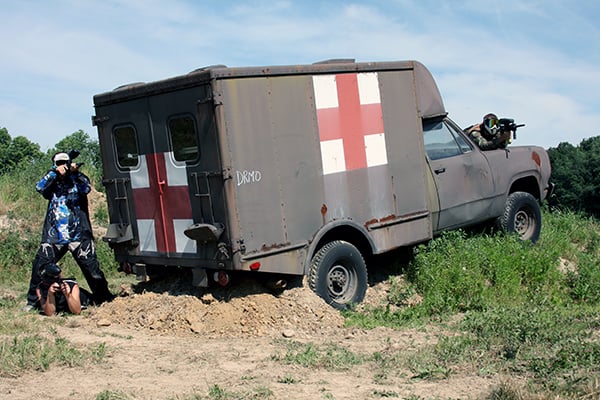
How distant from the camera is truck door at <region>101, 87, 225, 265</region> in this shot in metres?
6.84

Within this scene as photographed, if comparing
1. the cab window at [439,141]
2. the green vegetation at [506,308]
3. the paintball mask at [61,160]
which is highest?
the paintball mask at [61,160]

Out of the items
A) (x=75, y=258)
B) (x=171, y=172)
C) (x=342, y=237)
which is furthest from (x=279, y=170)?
(x=75, y=258)

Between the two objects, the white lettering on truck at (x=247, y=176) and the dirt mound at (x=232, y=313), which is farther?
the dirt mound at (x=232, y=313)

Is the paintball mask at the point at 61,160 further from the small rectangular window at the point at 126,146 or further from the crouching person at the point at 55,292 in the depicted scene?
the crouching person at the point at 55,292

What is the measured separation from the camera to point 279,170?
7035mm

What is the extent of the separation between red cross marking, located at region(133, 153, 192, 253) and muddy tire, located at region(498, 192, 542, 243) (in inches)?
190

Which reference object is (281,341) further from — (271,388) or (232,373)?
(271,388)

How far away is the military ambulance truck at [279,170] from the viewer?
679cm

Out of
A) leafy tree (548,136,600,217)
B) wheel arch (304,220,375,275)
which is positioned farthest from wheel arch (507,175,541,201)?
leafy tree (548,136,600,217)

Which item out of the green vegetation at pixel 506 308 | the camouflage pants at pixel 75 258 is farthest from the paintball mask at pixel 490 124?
the camouflage pants at pixel 75 258

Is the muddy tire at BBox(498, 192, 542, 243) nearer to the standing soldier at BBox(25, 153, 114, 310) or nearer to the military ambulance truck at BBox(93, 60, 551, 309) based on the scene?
the military ambulance truck at BBox(93, 60, 551, 309)

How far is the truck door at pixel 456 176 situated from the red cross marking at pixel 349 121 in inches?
51.1

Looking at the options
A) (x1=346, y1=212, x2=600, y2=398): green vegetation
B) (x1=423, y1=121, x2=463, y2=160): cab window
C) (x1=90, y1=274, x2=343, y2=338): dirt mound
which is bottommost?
(x1=346, y1=212, x2=600, y2=398): green vegetation

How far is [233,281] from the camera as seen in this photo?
24.6 feet
